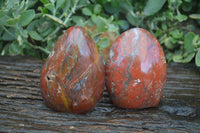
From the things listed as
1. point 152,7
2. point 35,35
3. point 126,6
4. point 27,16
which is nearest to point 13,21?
point 27,16

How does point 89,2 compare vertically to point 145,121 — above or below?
above

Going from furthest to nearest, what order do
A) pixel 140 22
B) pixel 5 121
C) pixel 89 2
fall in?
1. pixel 140 22
2. pixel 89 2
3. pixel 5 121

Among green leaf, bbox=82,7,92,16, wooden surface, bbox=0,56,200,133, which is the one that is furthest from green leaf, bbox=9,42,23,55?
green leaf, bbox=82,7,92,16

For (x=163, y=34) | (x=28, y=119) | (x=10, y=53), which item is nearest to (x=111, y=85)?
(x=28, y=119)

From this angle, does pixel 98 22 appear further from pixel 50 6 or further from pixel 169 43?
pixel 169 43

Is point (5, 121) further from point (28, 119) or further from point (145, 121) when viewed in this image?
point (145, 121)

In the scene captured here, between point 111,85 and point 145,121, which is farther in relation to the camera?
point 111,85

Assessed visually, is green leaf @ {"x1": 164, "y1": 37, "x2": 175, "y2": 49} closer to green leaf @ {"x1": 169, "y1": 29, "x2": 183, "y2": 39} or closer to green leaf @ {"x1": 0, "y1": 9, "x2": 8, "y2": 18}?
green leaf @ {"x1": 169, "y1": 29, "x2": 183, "y2": 39}
